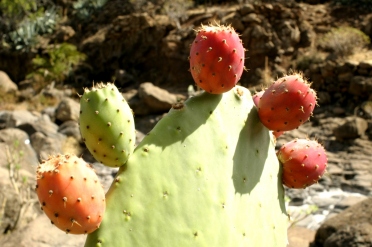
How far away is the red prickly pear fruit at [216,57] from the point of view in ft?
4.96

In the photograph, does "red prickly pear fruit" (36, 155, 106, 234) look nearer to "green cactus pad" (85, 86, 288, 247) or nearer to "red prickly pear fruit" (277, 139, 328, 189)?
"green cactus pad" (85, 86, 288, 247)

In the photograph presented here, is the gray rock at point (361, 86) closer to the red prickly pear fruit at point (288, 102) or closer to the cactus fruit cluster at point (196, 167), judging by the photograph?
the cactus fruit cluster at point (196, 167)

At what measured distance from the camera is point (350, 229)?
4430mm

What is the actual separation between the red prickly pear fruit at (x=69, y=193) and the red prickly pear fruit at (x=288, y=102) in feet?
2.25

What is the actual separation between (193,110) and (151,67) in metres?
12.5

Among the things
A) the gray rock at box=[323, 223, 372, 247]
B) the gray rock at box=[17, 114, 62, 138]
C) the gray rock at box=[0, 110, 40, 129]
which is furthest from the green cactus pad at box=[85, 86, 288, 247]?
the gray rock at box=[0, 110, 40, 129]

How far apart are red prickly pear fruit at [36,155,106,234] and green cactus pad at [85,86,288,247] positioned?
0.31 feet

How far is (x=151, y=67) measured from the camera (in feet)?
45.8

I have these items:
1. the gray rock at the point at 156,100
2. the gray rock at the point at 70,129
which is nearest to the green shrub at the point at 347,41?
the gray rock at the point at 156,100

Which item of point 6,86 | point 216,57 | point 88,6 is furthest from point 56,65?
point 216,57

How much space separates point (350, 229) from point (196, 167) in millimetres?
3310

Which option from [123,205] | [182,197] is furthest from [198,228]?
[123,205]

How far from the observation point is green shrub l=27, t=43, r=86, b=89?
564 inches

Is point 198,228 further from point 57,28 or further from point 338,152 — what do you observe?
point 57,28
